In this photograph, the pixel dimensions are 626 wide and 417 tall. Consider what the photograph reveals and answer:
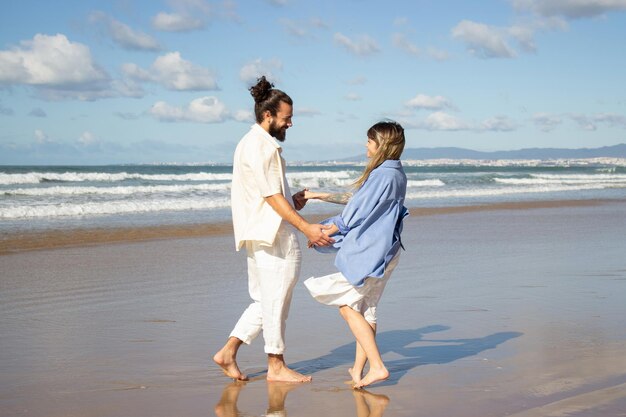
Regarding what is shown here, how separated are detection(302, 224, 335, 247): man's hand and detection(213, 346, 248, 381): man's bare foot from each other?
0.81 m

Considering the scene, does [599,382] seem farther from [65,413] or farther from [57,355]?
[57,355]

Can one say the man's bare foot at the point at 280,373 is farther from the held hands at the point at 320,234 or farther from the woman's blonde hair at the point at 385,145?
the woman's blonde hair at the point at 385,145

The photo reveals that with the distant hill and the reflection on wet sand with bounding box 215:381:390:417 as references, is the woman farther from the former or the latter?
the distant hill

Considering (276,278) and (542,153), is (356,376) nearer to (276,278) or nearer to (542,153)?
(276,278)

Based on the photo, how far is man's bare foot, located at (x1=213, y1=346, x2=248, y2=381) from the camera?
4348 millimetres

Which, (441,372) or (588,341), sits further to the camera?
(588,341)

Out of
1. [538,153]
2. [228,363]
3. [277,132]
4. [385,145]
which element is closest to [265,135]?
[277,132]

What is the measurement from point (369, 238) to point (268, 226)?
1.87 ft

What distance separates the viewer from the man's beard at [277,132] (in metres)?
4.37

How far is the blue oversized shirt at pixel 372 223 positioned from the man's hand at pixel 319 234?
0.27ft

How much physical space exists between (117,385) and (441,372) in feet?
6.22

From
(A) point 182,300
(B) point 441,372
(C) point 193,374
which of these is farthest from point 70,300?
(B) point 441,372

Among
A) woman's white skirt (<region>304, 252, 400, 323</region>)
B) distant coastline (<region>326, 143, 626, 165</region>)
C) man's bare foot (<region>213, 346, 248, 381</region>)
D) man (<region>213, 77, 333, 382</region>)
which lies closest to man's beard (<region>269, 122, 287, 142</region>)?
man (<region>213, 77, 333, 382</region>)

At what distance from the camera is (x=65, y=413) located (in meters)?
3.71
